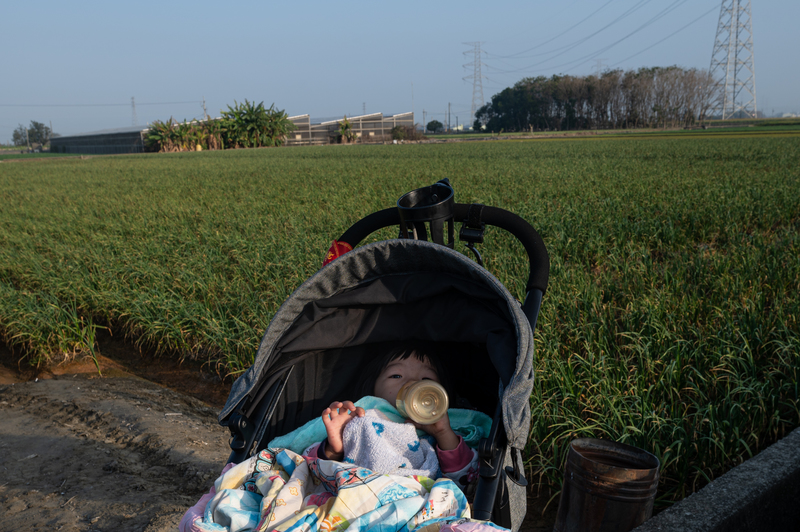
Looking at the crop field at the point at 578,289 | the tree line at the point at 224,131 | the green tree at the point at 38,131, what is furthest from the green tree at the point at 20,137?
the crop field at the point at 578,289

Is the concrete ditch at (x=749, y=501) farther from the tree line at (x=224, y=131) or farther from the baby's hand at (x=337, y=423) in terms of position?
the tree line at (x=224, y=131)

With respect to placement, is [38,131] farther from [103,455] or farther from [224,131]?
[103,455]

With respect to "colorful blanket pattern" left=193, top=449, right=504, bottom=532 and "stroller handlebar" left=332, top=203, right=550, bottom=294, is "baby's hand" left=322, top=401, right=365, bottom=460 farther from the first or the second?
"stroller handlebar" left=332, top=203, right=550, bottom=294

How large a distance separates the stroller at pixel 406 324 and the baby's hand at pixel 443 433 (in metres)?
0.18

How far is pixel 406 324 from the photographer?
202 centimetres

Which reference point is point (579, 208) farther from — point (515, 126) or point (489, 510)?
point (515, 126)

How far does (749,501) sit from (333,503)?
1.33 metres

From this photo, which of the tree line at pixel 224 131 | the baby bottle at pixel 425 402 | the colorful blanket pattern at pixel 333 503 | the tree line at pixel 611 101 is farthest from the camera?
the tree line at pixel 611 101

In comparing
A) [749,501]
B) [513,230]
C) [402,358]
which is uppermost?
[513,230]

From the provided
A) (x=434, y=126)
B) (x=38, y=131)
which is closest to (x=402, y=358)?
(x=434, y=126)

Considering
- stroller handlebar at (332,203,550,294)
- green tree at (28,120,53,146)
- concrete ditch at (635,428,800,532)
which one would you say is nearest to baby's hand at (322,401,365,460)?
stroller handlebar at (332,203,550,294)

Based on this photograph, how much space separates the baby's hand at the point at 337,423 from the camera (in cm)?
158

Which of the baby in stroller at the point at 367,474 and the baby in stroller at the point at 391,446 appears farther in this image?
the baby in stroller at the point at 391,446

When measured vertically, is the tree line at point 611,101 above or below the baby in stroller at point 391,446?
above
